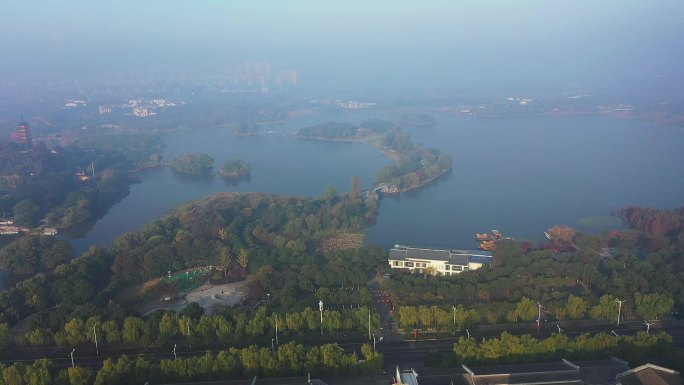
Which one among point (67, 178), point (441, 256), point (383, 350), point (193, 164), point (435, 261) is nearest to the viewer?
point (383, 350)

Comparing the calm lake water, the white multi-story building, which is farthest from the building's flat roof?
the calm lake water

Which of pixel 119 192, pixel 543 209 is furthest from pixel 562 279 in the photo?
pixel 119 192

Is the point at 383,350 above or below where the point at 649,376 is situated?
below

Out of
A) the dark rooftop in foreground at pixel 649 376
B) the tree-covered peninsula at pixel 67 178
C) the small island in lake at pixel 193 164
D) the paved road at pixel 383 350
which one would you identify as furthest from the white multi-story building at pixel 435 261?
the small island in lake at pixel 193 164

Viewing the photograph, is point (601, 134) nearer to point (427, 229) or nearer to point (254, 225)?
point (427, 229)

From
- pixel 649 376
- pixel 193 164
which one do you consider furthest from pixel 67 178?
pixel 649 376


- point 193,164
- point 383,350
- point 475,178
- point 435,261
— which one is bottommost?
point 383,350

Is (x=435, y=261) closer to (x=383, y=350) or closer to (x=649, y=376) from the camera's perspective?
(x=383, y=350)

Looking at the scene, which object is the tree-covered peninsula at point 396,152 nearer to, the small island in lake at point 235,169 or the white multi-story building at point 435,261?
the small island in lake at point 235,169
